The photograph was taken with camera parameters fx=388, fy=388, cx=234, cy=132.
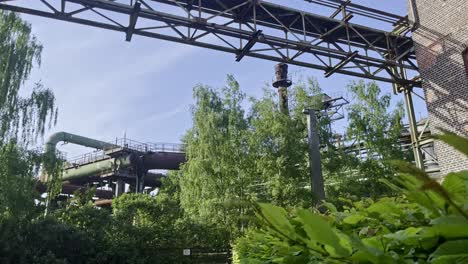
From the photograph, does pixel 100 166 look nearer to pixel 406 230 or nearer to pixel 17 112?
pixel 17 112

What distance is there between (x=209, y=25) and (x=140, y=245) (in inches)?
340

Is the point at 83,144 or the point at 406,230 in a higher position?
the point at 83,144

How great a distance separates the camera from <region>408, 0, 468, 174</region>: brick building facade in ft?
24.4

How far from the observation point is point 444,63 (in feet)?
26.0

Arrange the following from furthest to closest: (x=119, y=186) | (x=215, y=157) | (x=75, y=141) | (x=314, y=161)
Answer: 1. (x=75, y=141)
2. (x=119, y=186)
3. (x=215, y=157)
4. (x=314, y=161)

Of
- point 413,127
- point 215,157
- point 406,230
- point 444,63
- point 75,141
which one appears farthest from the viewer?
point 75,141

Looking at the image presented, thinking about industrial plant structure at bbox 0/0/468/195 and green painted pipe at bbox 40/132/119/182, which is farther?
green painted pipe at bbox 40/132/119/182

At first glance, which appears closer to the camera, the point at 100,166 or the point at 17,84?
the point at 17,84

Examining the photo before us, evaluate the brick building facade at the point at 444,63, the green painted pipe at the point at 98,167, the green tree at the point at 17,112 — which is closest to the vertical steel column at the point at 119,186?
the green painted pipe at the point at 98,167

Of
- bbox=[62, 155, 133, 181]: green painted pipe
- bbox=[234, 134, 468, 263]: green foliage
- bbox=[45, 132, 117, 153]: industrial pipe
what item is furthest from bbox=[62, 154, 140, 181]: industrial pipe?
bbox=[234, 134, 468, 263]: green foliage

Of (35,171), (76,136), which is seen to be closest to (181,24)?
(35,171)

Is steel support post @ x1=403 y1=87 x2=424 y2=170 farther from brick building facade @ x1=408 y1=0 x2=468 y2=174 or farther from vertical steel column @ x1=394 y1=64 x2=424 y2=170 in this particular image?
brick building facade @ x1=408 y1=0 x2=468 y2=174

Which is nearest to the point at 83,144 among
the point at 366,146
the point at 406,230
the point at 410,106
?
the point at 366,146

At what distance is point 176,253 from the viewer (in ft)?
43.4
